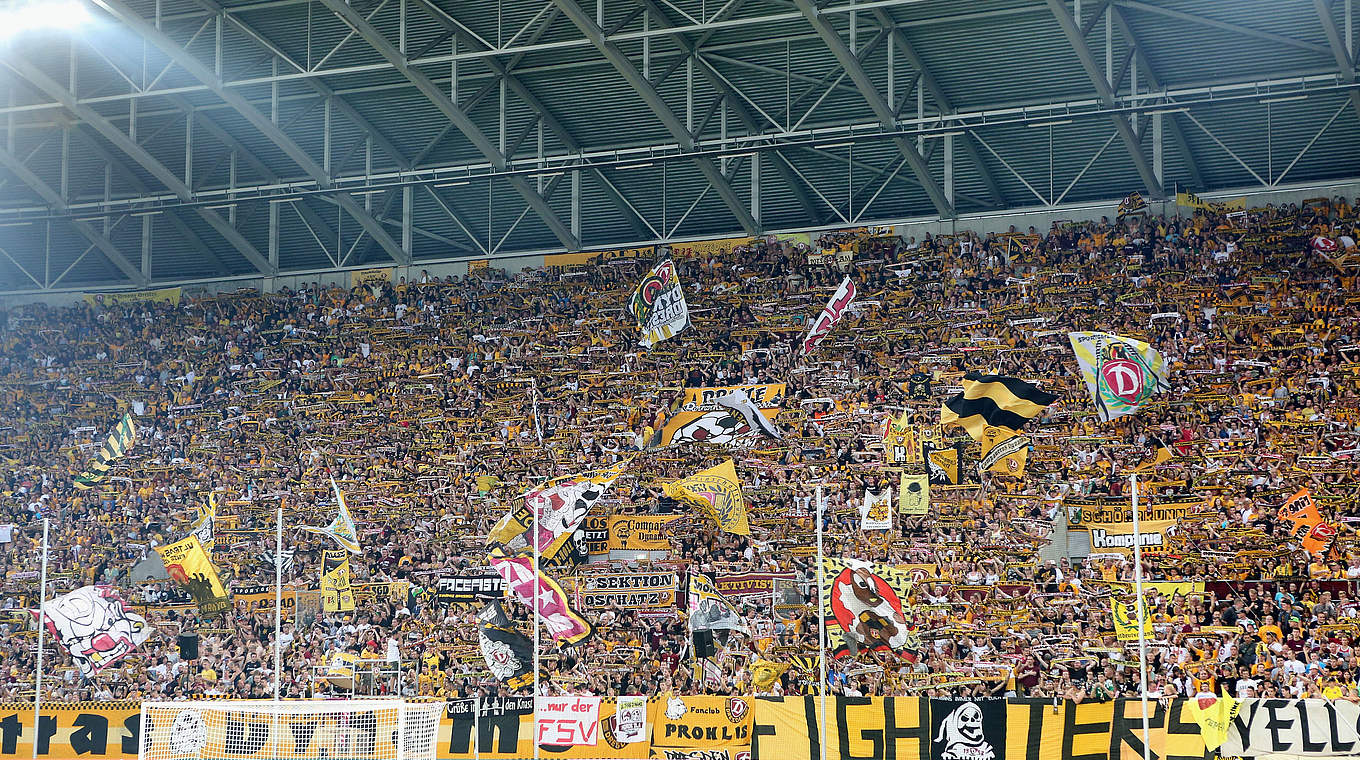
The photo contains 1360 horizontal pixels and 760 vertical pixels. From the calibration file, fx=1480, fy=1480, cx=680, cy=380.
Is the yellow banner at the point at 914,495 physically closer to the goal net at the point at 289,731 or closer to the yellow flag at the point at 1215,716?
the yellow flag at the point at 1215,716

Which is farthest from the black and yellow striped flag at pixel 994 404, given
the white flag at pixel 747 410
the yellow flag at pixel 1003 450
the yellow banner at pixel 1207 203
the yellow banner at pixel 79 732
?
the yellow banner at pixel 79 732

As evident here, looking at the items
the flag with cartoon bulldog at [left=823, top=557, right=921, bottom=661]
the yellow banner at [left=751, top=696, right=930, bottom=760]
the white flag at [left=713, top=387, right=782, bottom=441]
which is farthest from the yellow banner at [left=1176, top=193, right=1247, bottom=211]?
the yellow banner at [left=751, top=696, right=930, bottom=760]

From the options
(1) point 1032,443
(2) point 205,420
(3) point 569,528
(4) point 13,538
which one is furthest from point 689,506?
(4) point 13,538

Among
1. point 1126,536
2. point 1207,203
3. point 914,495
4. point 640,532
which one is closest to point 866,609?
point 914,495

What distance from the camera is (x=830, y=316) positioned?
112 feet

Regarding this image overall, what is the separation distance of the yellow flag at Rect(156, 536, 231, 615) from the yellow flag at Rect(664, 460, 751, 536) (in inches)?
401

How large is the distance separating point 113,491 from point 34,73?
1044 cm

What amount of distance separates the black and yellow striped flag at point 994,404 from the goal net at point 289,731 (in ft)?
41.7

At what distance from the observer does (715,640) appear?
29.1 metres

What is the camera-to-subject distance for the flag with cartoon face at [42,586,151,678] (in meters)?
30.2

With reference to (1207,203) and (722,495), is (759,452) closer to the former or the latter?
(722,495)

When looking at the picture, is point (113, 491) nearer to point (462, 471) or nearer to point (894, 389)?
point (462, 471)

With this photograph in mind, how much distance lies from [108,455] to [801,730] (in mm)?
20878

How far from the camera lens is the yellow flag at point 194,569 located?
102 ft
